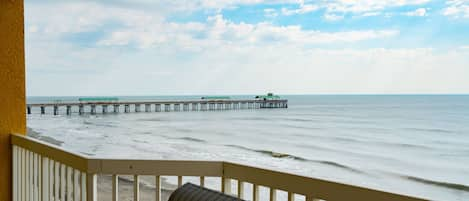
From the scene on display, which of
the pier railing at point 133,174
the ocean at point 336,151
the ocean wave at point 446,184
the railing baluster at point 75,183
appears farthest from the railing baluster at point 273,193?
the ocean wave at point 446,184

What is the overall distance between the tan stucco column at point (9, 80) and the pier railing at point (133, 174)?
0.23ft

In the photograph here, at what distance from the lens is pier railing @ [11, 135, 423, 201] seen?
1.22 m

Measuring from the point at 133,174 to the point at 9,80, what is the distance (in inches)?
60.1

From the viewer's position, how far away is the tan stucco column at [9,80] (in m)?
2.62

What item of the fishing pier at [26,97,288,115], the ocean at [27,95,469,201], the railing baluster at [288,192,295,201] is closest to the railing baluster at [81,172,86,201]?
the railing baluster at [288,192,295,201]

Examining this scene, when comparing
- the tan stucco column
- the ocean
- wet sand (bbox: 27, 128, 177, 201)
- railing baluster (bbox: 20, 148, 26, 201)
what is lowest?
the ocean

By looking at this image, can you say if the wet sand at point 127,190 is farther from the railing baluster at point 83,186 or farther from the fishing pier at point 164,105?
the fishing pier at point 164,105

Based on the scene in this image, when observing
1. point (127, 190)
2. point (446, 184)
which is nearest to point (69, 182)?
point (127, 190)

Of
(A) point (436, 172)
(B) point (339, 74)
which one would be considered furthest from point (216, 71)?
(A) point (436, 172)

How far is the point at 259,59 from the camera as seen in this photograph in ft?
95.9

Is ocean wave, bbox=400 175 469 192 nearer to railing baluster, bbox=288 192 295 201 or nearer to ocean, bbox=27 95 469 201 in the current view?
ocean, bbox=27 95 469 201

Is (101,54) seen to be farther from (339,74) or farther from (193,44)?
(339,74)

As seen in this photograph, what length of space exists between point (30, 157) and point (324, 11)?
1591 centimetres

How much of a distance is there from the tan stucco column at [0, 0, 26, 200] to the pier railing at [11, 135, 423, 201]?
0.07 meters
